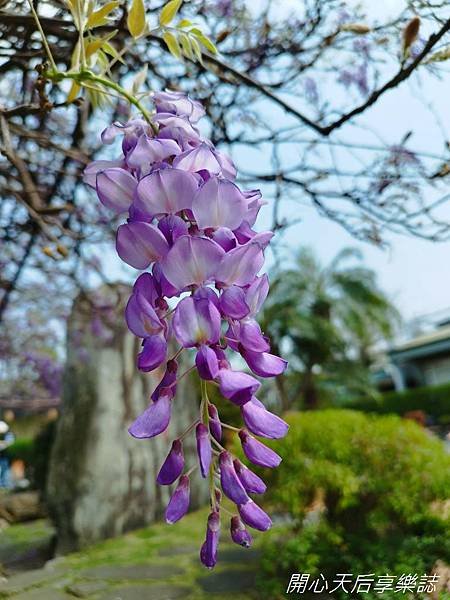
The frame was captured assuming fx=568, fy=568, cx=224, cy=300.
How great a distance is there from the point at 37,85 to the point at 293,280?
1298 centimetres

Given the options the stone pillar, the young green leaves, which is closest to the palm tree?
the stone pillar

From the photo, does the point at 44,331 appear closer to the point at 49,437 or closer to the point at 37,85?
the point at 49,437

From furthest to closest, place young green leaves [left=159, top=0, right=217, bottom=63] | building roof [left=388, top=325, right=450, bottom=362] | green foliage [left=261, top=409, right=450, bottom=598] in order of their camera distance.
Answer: building roof [left=388, top=325, right=450, bottom=362], green foliage [left=261, top=409, right=450, bottom=598], young green leaves [left=159, top=0, right=217, bottom=63]

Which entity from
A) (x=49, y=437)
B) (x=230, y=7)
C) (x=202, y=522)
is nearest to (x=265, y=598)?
(x=202, y=522)

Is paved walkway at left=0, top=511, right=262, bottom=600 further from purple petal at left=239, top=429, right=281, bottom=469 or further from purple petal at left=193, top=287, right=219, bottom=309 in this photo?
purple petal at left=193, top=287, right=219, bottom=309

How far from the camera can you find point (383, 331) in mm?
14789

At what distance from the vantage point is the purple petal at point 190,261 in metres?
0.67

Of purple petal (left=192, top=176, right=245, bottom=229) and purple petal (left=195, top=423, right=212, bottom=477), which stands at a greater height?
purple petal (left=192, top=176, right=245, bottom=229)

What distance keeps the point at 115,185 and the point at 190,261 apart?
0.17 meters

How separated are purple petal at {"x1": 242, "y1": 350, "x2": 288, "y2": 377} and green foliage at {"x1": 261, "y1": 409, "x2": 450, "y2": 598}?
1.86 metres

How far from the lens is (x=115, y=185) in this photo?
30.0 inches

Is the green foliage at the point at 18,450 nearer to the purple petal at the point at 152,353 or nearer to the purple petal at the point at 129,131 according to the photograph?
the purple petal at the point at 129,131

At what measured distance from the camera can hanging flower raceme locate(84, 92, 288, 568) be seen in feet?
2.19

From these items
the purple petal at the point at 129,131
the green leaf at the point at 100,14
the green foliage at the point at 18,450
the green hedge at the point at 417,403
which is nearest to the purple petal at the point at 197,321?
the purple petal at the point at 129,131
